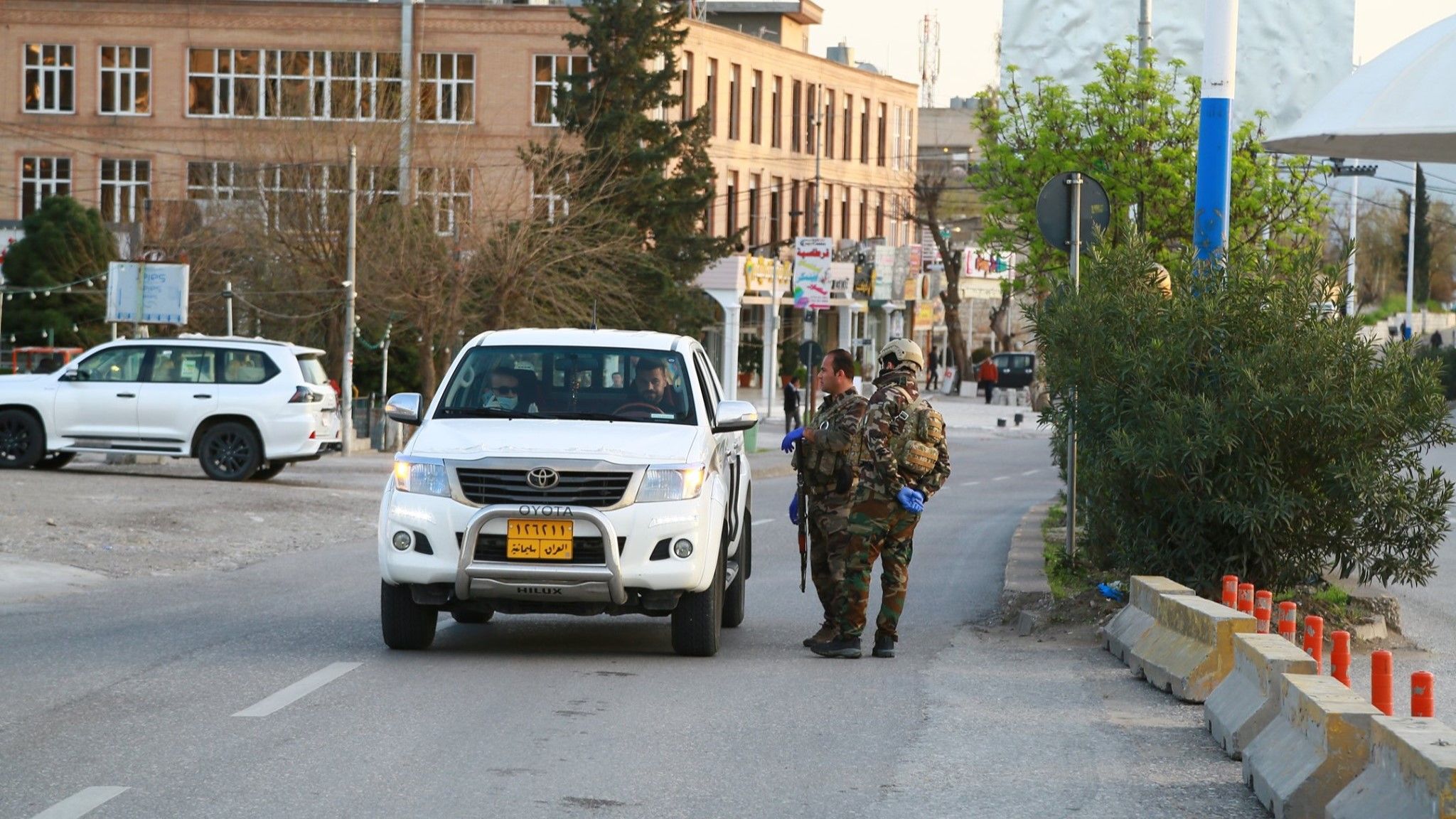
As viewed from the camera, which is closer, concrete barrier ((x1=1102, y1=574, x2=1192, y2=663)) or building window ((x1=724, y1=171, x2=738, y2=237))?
concrete barrier ((x1=1102, y1=574, x2=1192, y2=663))

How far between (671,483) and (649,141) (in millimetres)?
45611

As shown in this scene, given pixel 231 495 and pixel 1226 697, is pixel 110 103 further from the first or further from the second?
pixel 1226 697

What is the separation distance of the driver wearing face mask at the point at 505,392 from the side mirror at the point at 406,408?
0.44 meters

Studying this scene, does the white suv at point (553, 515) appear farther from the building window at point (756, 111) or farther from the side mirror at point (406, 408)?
the building window at point (756, 111)

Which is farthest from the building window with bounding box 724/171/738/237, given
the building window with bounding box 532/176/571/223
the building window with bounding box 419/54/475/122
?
the building window with bounding box 532/176/571/223

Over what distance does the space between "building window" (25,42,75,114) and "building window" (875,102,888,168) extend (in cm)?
3319

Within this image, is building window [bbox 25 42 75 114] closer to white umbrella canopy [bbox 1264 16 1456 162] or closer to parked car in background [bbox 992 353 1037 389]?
parked car in background [bbox 992 353 1037 389]

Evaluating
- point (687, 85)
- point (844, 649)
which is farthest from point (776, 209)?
point (844, 649)

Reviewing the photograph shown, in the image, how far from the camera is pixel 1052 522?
18219 mm

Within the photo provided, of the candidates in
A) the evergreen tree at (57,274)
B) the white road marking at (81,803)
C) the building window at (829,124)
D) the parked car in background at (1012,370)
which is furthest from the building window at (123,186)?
the white road marking at (81,803)

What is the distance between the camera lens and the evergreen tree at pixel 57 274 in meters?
52.4

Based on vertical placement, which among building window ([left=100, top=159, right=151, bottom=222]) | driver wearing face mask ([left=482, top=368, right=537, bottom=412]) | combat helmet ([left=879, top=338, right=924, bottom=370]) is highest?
building window ([left=100, top=159, right=151, bottom=222])

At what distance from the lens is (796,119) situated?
7519cm

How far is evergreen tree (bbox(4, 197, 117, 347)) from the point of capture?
52.4 m
